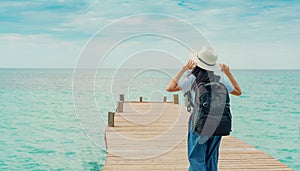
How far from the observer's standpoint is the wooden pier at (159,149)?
595cm

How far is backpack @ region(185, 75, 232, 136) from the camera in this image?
383 cm

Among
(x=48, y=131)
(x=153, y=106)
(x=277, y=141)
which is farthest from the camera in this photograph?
(x=48, y=131)

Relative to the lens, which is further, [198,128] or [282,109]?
[282,109]

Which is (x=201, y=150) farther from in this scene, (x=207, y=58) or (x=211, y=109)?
(x=207, y=58)

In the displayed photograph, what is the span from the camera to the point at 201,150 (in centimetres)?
422

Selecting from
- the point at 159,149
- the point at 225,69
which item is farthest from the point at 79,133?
the point at 225,69

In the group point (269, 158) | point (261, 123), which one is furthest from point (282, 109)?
point (269, 158)

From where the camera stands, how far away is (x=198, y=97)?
3854 millimetres

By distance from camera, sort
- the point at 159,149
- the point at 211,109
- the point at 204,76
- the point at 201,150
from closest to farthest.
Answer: the point at 211,109
the point at 204,76
the point at 201,150
the point at 159,149

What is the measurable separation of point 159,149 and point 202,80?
138 inches

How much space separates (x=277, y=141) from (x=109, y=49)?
1831 centimetres

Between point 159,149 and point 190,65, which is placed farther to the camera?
point 159,149

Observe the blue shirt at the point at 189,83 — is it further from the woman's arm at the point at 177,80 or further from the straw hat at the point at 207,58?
the straw hat at the point at 207,58

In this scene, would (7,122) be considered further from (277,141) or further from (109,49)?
(109,49)
